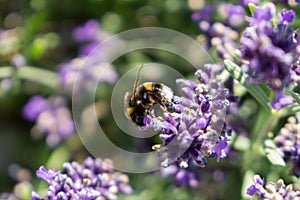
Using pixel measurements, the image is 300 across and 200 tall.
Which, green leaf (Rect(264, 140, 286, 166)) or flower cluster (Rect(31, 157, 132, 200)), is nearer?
flower cluster (Rect(31, 157, 132, 200))

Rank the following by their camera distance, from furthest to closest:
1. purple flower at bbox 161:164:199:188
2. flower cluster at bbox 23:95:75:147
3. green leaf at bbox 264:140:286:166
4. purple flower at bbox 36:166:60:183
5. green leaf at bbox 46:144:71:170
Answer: flower cluster at bbox 23:95:75:147
green leaf at bbox 46:144:71:170
purple flower at bbox 161:164:199:188
green leaf at bbox 264:140:286:166
purple flower at bbox 36:166:60:183

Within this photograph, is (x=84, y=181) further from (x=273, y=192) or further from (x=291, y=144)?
(x=291, y=144)

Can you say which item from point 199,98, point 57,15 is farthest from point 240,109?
point 57,15

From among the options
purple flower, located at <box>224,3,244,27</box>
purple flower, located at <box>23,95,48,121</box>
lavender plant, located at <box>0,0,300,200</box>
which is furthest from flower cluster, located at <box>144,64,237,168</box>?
purple flower, located at <box>23,95,48,121</box>

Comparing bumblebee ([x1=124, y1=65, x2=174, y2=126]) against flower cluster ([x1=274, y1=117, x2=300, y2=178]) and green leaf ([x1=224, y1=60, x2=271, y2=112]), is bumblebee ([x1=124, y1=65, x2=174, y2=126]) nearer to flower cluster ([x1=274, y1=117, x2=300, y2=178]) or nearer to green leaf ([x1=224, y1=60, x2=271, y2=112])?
green leaf ([x1=224, y1=60, x2=271, y2=112])

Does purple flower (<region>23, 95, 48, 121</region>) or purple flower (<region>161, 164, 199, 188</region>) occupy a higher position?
purple flower (<region>161, 164, 199, 188</region>)

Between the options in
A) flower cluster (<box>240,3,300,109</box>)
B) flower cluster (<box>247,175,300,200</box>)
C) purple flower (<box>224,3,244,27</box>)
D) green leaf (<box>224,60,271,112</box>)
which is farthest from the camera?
purple flower (<box>224,3,244,27</box>)
